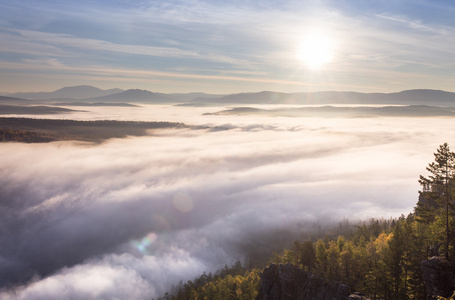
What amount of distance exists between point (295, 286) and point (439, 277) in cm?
2954

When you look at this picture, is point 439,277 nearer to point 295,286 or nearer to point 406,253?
point 406,253

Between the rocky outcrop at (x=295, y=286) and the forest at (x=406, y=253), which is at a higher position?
the forest at (x=406, y=253)

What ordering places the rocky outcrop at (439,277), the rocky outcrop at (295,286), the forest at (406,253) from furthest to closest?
the rocky outcrop at (295,286) < the forest at (406,253) < the rocky outcrop at (439,277)

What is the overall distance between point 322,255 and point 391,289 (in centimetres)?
1613

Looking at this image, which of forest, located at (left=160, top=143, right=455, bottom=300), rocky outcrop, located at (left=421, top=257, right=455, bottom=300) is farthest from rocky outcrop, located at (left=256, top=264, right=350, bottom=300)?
rocky outcrop, located at (left=421, top=257, right=455, bottom=300)

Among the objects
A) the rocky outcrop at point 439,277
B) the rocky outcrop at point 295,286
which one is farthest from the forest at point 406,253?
the rocky outcrop at point 295,286

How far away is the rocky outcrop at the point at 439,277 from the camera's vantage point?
34.4 meters

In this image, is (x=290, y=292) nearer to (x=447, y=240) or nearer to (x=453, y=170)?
(x=447, y=240)

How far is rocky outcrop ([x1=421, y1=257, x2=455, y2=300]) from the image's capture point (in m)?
34.4

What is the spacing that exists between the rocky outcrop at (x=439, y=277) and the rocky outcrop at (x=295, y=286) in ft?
51.6

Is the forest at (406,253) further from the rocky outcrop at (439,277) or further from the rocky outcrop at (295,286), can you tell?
the rocky outcrop at (295,286)

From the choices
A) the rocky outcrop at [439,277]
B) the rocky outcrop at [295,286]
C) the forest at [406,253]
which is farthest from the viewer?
the rocky outcrop at [295,286]

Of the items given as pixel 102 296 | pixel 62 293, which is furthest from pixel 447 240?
pixel 62 293

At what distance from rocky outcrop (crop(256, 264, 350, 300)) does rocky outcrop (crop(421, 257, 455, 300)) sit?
15.7 m
